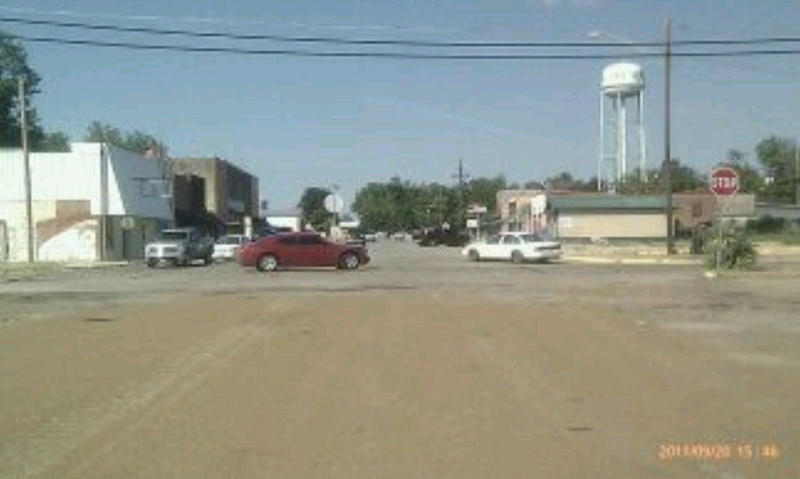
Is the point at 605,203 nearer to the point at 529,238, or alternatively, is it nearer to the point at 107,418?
the point at 529,238

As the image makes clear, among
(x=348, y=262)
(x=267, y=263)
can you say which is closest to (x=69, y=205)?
(x=267, y=263)

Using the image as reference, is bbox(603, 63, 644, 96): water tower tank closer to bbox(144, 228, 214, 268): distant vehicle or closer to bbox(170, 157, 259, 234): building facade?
bbox(170, 157, 259, 234): building facade

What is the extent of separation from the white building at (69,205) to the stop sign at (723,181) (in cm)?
4156

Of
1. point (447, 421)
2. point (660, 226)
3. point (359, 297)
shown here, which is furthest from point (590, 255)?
point (447, 421)

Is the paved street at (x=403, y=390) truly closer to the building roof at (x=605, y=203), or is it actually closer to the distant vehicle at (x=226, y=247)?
the distant vehicle at (x=226, y=247)

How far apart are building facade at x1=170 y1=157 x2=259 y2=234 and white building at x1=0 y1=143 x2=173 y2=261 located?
26.7m

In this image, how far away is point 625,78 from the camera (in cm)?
10288

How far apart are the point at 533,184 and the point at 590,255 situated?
460 ft

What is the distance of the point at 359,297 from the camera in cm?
2467

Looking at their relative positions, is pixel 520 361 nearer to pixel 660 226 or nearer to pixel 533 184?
pixel 660 226

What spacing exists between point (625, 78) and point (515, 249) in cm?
5211

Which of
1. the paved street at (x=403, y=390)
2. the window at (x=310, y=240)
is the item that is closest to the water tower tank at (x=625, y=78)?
the window at (x=310, y=240)

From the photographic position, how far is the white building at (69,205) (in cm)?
6506

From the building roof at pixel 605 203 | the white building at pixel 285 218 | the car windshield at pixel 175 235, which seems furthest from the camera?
the white building at pixel 285 218
